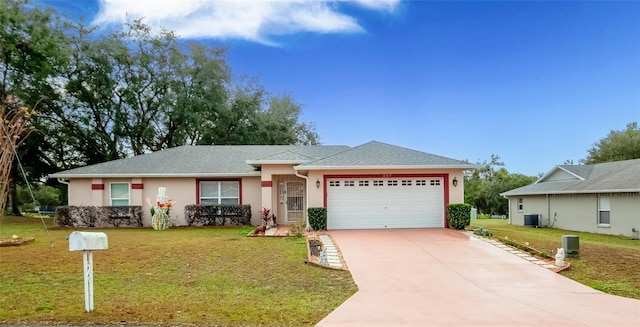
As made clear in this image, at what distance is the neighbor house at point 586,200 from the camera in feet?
60.3

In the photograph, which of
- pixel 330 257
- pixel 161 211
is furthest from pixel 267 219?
pixel 330 257

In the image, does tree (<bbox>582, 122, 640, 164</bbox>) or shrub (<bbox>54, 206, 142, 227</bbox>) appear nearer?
shrub (<bbox>54, 206, 142, 227</bbox>)

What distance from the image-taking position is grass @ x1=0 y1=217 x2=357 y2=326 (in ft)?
19.7

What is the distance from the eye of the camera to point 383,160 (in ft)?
55.9

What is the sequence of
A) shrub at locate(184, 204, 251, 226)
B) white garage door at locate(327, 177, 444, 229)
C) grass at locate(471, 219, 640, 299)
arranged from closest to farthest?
1. grass at locate(471, 219, 640, 299)
2. white garage door at locate(327, 177, 444, 229)
3. shrub at locate(184, 204, 251, 226)

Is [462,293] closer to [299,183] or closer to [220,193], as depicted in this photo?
[299,183]

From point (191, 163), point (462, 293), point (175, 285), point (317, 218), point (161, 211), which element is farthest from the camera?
point (191, 163)

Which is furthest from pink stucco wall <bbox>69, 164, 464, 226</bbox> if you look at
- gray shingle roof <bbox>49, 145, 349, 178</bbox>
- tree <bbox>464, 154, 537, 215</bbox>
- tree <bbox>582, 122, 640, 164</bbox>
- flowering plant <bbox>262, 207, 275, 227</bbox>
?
tree <bbox>582, 122, 640, 164</bbox>

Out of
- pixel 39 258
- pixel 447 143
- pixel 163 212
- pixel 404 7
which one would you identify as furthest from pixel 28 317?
pixel 447 143

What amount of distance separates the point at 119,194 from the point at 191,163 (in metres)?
3.49

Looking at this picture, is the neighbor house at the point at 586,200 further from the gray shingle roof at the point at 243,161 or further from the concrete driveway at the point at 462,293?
the concrete driveway at the point at 462,293

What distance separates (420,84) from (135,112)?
65.2 feet

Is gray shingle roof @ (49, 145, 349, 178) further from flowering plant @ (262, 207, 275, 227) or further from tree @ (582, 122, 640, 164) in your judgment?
tree @ (582, 122, 640, 164)

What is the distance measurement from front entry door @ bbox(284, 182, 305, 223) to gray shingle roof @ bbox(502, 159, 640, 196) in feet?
43.8
